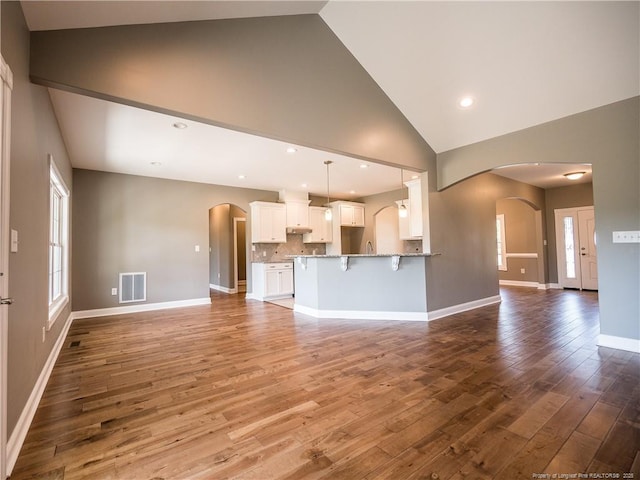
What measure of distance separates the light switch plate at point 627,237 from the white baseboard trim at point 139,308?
641 cm

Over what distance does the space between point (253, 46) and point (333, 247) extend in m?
5.69

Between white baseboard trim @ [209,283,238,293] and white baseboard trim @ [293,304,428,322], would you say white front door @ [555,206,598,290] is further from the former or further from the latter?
white baseboard trim @ [209,283,238,293]

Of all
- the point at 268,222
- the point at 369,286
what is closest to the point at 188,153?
the point at 268,222

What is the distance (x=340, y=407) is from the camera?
2.09 m

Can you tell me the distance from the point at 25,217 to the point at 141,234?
13.2 feet

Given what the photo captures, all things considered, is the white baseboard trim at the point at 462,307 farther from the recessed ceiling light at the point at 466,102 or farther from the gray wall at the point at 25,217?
the gray wall at the point at 25,217

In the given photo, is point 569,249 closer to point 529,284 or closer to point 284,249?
point 529,284

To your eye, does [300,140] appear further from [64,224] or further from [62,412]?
[64,224]

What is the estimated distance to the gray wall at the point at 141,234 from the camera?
17.3 ft

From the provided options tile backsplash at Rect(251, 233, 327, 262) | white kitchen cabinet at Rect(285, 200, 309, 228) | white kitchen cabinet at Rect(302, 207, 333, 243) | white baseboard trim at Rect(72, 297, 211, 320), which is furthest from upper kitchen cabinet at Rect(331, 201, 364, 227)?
white baseboard trim at Rect(72, 297, 211, 320)

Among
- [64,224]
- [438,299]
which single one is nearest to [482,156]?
[438,299]

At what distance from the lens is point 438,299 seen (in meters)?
4.68

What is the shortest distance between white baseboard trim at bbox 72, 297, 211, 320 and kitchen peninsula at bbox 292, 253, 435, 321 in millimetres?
2672

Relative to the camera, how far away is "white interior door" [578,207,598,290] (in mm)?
7211
